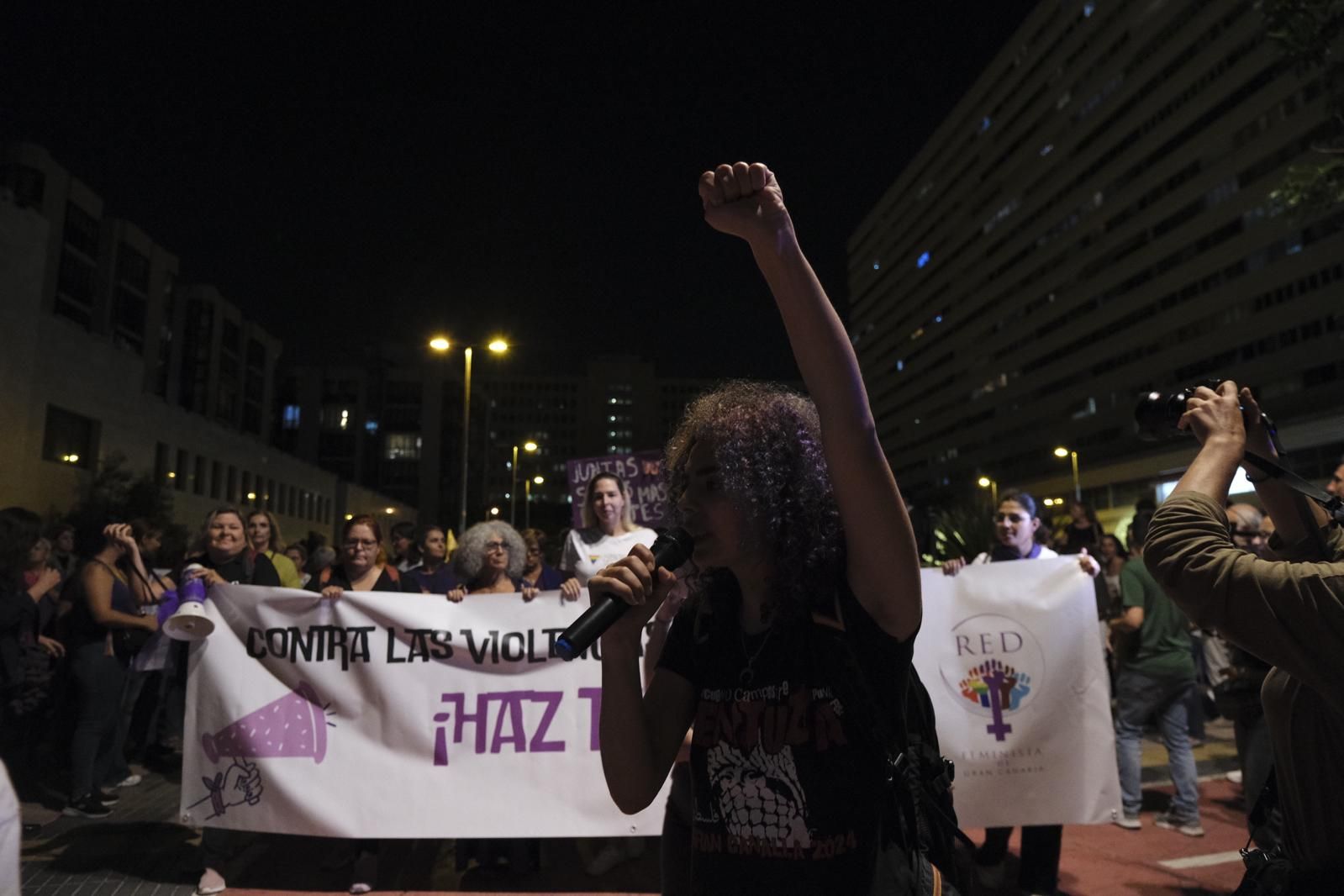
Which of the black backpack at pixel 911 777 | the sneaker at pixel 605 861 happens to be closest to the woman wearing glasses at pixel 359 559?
the sneaker at pixel 605 861

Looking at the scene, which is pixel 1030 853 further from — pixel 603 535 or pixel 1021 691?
pixel 603 535

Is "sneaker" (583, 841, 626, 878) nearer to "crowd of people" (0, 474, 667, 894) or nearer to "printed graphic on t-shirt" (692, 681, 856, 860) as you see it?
"crowd of people" (0, 474, 667, 894)

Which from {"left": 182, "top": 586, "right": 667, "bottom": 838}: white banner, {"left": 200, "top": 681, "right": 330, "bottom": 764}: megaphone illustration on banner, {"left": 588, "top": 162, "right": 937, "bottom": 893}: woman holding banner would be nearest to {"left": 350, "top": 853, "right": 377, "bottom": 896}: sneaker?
{"left": 182, "top": 586, "right": 667, "bottom": 838}: white banner

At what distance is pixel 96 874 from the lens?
197 inches

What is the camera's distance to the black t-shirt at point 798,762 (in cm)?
150

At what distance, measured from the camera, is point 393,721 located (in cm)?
499

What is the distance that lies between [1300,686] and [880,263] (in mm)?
134048

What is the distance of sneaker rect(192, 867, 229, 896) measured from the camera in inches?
185

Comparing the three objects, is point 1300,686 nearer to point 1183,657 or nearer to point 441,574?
point 1183,657

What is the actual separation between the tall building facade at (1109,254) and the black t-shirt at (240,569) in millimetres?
33115

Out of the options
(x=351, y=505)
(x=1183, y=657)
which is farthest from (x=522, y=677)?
(x=351, y=505)

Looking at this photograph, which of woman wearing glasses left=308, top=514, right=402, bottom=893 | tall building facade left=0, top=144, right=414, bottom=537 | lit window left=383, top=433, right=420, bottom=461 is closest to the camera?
woman wearing glasses left=308, top=514, right=402, bottom=893

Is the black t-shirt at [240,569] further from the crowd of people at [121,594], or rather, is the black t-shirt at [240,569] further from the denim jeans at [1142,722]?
the denim jeans at [1142,722]

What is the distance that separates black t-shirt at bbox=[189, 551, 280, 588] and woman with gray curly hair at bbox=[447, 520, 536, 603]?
123cm
